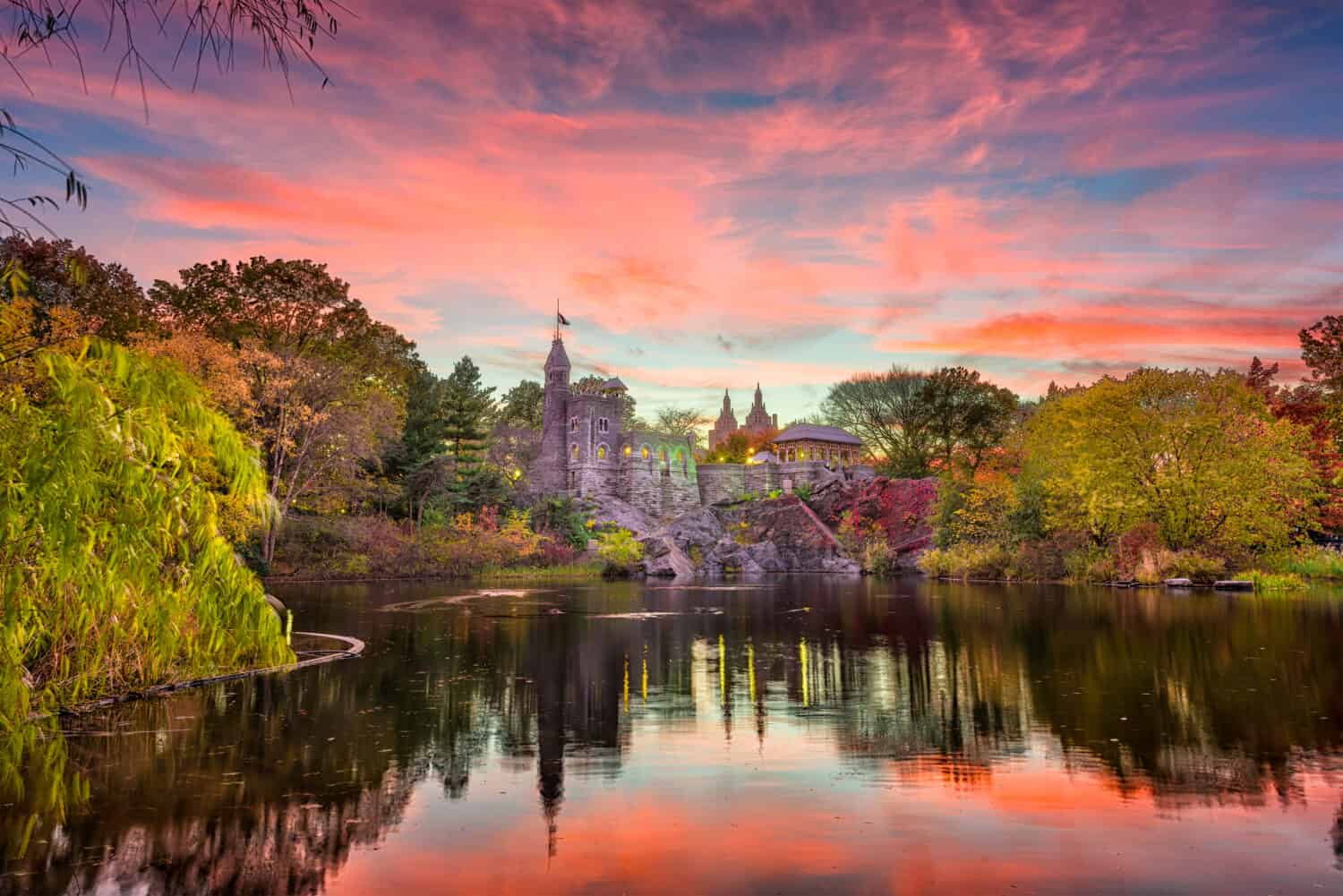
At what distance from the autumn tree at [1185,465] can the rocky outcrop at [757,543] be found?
19721 millimetres

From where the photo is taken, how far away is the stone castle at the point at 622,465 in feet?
239

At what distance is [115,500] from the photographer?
233 inches

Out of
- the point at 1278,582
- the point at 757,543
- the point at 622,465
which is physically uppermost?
the point at 622,465

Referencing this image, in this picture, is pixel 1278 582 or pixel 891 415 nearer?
pixel 1278 582

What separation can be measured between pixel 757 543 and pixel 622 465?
1605 centimetres

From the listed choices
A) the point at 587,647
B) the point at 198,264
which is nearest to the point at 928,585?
the point at 587,647

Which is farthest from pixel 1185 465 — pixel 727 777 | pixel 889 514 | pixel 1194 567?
pixel 727 777

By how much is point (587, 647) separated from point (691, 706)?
6.44 meters

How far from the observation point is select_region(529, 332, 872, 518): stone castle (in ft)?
239

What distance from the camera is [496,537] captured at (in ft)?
168

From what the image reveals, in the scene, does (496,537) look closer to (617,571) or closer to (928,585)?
(617,571)

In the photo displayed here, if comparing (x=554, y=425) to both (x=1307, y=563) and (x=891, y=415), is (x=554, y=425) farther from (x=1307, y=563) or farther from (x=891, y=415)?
(x=1307, y=563)

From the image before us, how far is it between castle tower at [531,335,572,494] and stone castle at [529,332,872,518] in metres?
0.08

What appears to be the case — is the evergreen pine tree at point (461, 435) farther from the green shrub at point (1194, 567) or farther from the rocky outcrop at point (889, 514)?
the green shrub at point (1194, 567)
